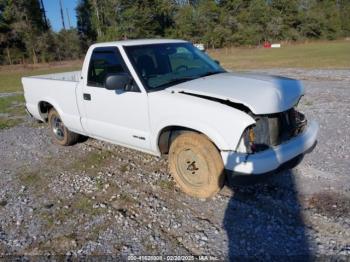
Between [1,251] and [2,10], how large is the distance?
5225 cm

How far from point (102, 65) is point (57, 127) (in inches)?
86.5

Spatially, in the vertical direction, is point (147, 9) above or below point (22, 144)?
above

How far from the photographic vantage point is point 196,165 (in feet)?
12.8

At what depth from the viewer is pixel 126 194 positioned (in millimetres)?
4312

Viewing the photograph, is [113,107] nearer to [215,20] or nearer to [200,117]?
[200,117]

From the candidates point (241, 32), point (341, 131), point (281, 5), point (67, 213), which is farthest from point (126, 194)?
point (281, 5)

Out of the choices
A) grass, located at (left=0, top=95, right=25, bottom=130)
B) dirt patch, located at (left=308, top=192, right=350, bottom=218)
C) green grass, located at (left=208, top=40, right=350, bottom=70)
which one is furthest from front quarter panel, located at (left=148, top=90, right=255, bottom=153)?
green grass, located at (left=208, top=40, right=350, bottom=70)

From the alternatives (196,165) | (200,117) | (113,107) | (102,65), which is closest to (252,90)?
(200,117)

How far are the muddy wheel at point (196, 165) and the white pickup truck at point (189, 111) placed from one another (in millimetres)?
11

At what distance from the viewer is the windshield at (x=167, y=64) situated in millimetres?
4344

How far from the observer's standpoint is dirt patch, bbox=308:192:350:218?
136 inches

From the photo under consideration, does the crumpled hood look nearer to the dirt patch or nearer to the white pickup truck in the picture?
the white pickup truck

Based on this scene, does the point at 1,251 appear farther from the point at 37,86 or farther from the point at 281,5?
the point at 281,5

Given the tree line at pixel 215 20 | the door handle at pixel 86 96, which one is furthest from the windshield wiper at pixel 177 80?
the tree line at pixel 215 20
